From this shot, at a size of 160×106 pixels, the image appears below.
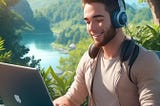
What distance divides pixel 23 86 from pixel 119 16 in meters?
0.53

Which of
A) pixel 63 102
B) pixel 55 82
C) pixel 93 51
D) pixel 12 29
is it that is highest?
pixel 93 51

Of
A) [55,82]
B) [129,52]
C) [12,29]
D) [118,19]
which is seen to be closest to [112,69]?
[129,52]

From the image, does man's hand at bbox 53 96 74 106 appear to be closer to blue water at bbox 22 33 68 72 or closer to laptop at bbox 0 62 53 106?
laptop at bbox 0 62 53 106

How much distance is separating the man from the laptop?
304 mm

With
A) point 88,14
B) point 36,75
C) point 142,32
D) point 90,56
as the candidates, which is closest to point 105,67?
point 90,56

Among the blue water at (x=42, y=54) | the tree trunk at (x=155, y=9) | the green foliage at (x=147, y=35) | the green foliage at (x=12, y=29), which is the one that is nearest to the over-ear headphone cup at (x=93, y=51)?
the blue water at (x=42, y=54)

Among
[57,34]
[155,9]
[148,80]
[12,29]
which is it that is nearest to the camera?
[148,80]

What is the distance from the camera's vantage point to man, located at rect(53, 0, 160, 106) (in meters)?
1.67

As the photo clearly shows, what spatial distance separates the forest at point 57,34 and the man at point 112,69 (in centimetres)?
14

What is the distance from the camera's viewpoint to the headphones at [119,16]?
1783mm

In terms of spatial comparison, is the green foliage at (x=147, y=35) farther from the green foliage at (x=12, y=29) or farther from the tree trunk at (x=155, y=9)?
the green foliage at (x=12, y=29)

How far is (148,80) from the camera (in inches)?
65.7

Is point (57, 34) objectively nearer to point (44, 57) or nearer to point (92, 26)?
point (44, 57)

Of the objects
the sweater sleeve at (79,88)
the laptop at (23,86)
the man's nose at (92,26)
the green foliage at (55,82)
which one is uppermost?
the man's nose at (92,26)
